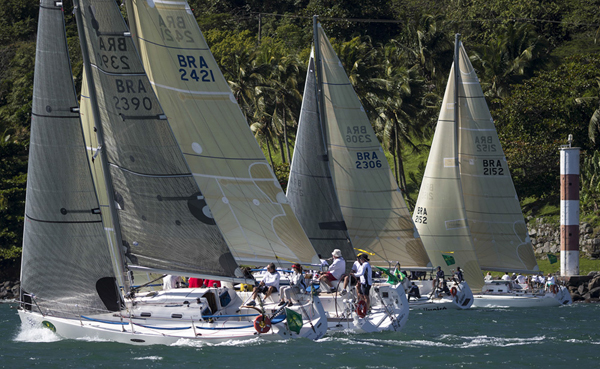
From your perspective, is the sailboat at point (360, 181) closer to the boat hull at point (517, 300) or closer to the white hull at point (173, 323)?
the boat hull at point (517, 300)

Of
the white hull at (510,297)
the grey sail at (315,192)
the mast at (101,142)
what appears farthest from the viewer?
the white hull at (510,297)

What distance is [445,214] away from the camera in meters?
35.7

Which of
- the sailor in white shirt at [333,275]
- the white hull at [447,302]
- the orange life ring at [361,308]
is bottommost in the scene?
the white hull at [447,302]

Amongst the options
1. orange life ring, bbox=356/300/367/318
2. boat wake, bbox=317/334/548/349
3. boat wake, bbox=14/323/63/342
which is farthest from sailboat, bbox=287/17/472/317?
boat wake, bbox=14/323/63/342

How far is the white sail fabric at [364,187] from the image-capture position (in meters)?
31.8

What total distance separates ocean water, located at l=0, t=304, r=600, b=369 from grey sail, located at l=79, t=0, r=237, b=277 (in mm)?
2373

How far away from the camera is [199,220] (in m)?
21.0

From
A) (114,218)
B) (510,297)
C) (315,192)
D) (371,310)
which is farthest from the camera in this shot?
(510,297)

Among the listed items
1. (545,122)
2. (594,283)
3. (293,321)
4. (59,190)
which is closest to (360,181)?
(293,321)

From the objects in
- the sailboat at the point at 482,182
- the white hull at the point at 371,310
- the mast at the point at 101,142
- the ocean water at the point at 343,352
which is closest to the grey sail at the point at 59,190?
the mast at the point at 101,142

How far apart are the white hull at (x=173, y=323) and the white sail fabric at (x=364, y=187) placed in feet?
37.5

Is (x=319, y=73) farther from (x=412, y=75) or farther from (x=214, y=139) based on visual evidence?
(x=412, y=75)

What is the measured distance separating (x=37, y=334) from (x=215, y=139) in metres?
7.33

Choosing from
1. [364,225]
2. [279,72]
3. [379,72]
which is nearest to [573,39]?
[379,72]
